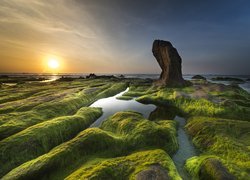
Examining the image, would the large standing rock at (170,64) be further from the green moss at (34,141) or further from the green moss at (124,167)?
the green moss at (124,167)

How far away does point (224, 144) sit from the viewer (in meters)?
Result: 13.9

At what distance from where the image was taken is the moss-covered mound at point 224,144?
35.1ft

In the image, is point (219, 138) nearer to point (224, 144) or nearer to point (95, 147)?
point (224, 144)

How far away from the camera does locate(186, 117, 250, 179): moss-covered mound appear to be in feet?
35.1

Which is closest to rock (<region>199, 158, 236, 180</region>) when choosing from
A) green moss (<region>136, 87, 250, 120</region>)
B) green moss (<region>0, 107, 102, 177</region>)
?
green moss (<region>0, 107, 102, 177</region>)

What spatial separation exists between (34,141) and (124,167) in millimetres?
8839

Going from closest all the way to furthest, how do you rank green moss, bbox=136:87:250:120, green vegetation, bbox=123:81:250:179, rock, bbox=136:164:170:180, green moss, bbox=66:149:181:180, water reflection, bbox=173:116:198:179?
rock, bbox=136:164:170:180 → green moss, bbox=66:149:181:180 → green vegetation, bbox=123:81:250:179 → water reflection, bbox=173:116:198:179 → green moss, bbox=136:87:250:120

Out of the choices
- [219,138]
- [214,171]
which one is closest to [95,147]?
[214,171]

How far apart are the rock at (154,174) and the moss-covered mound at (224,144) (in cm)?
253

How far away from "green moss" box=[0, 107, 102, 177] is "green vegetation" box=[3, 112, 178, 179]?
159 centimetres

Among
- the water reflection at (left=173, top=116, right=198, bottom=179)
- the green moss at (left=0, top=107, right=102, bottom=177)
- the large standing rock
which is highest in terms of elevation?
the large standing rock

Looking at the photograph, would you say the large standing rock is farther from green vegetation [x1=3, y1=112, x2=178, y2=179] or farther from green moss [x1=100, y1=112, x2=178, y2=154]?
green vegetation [x1=3, y1=112, x2=178, y2=179]

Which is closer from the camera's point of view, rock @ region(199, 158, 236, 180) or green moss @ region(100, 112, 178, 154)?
rock @ region(199, 158, 236, 180)

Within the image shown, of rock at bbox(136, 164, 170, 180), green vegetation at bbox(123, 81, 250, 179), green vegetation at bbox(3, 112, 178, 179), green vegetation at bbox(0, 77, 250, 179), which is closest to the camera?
rock at bbox(136, 164, 170, 180)
